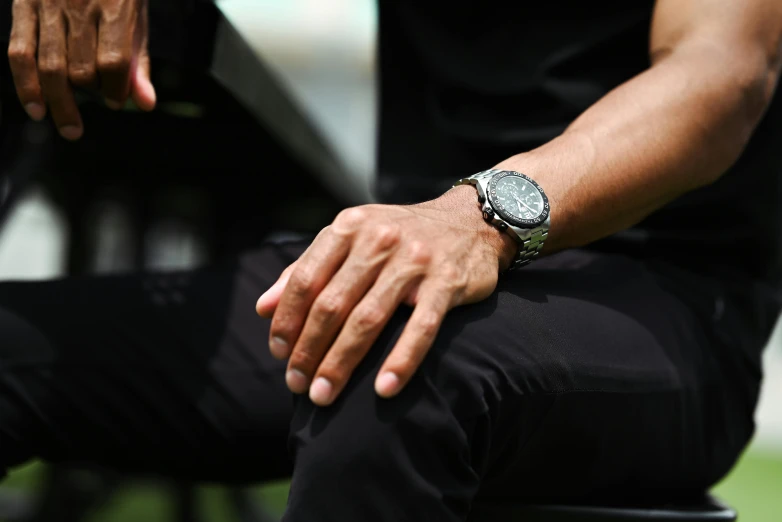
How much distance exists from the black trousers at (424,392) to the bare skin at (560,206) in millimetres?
25

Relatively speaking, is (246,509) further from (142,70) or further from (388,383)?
(388,383)

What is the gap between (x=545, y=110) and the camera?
0.98m

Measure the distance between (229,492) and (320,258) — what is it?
5.83ft

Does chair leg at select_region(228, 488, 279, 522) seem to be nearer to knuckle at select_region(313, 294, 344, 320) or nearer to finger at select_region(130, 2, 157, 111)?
finger at select_region(130, 2, 157, 111)

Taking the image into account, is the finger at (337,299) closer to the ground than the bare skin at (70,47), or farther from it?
closer to the ground

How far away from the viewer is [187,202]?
2.10 metres

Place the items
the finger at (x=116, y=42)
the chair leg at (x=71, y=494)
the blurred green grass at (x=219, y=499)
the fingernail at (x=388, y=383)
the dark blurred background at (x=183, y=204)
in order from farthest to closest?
the blurred green grass at (x=219, y=499)
the chair leg at (x=71, y=494)
the dark blurred background at (x=183, y=204)
the finger at (x=116, y=42)
the fingernail at (x=388, y=383)

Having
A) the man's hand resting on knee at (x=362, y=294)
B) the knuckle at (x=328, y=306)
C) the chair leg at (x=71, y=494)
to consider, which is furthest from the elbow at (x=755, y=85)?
the chair leg at (x=71, y=494)

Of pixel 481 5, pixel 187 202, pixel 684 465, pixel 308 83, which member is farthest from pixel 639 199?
pixel 308 83

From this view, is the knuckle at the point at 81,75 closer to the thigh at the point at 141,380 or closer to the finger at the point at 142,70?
the finger at the point at 142,70

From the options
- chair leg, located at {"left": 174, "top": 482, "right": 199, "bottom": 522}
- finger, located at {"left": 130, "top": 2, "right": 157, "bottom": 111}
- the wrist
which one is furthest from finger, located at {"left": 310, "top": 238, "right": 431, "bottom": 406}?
chair leg, located at {"left": 174, "top": 482, "right": 199, "bottom": 522}

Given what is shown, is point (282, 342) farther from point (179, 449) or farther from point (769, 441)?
point (769, 441)

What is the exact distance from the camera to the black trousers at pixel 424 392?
0.56m

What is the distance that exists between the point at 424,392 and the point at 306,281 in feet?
0.39
